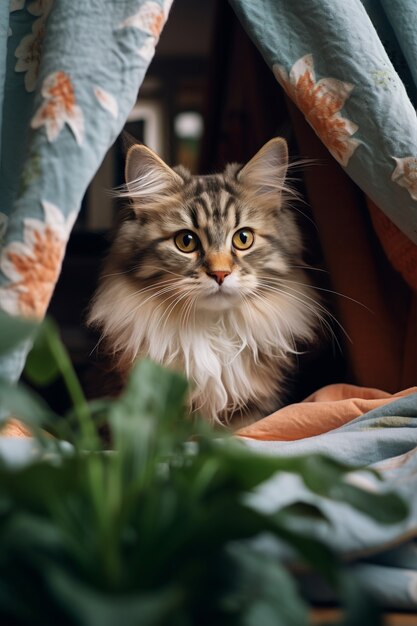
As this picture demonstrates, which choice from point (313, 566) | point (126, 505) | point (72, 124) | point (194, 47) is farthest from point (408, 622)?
point (194, 47)

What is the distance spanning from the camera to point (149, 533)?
23.3 inches

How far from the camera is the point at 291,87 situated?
1258mm

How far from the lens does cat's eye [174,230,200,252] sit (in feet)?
4.73

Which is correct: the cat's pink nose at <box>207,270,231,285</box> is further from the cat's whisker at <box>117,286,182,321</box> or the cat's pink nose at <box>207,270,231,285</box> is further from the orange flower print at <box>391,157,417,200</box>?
the orange flower print at <box>391,157,417,200</box>

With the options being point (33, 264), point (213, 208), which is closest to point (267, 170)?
point (213, 208)

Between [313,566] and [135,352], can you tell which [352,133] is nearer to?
[135,352]

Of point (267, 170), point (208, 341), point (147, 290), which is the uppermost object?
point (267, 170)

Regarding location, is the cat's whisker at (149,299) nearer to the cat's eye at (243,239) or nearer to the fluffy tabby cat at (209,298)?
the fluffy tabby cat at (209,298)

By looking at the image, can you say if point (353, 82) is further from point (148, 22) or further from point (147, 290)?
point (147, 290)

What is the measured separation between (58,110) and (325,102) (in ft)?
1.55

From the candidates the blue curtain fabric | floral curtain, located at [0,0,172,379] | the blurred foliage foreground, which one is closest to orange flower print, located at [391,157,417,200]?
the blue curtain fabric

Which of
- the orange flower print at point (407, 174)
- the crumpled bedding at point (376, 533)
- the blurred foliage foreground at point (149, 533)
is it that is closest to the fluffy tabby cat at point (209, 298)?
the orange flower print at point (407, 174)

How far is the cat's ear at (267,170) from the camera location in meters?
1.49

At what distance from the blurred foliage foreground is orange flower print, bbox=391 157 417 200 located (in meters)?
0.67
